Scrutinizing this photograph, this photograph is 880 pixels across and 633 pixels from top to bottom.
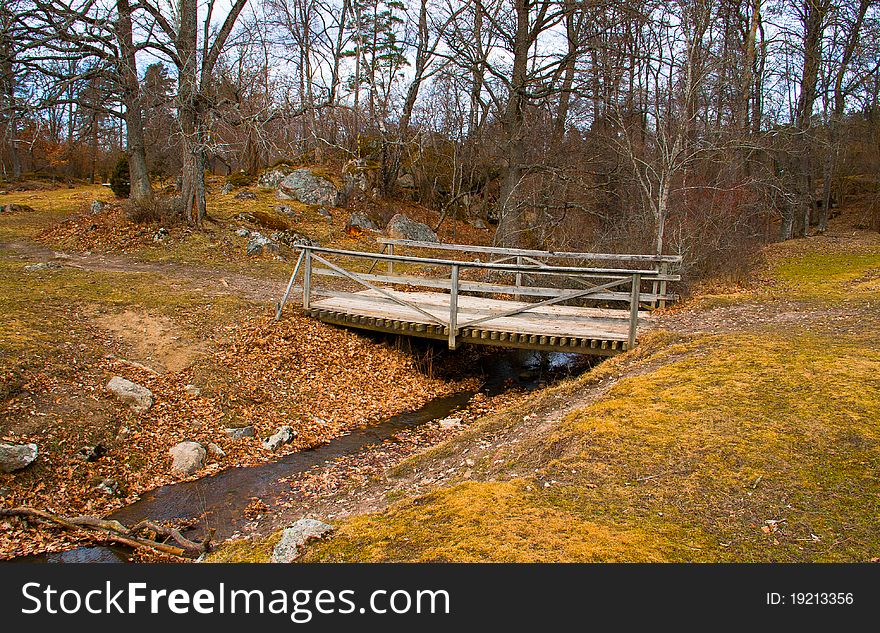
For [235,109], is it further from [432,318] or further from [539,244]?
[539,244]

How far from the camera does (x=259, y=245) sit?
57.7ft

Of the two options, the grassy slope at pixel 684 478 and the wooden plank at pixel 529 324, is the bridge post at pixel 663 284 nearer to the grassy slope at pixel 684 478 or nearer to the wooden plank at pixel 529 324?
the wooden plank at pixel 529 324

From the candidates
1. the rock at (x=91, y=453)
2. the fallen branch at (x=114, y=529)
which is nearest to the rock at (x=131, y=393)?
the rock at (x=91, y=453)

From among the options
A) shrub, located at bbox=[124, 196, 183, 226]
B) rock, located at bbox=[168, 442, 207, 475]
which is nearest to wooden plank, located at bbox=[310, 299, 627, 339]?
rock, located at bbox=[168, 442, 207, 475]

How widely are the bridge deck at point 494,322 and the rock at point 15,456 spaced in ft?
20.4

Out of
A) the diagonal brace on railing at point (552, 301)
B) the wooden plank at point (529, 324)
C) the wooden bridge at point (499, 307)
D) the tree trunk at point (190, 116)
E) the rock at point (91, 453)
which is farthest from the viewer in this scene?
the tree trunk at point (190, 116)

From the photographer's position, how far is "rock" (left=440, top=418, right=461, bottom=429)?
9.50 m

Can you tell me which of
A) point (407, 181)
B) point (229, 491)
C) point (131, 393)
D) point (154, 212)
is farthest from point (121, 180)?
point (229, 491)

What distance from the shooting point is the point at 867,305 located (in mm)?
12008

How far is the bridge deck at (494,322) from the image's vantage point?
10562 mm

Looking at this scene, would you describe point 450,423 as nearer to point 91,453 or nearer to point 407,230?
point 91,453

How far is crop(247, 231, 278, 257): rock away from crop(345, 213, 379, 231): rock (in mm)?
5101

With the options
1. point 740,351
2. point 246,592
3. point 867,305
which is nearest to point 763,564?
point 246,592

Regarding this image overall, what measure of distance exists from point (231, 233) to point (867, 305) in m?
15.9
